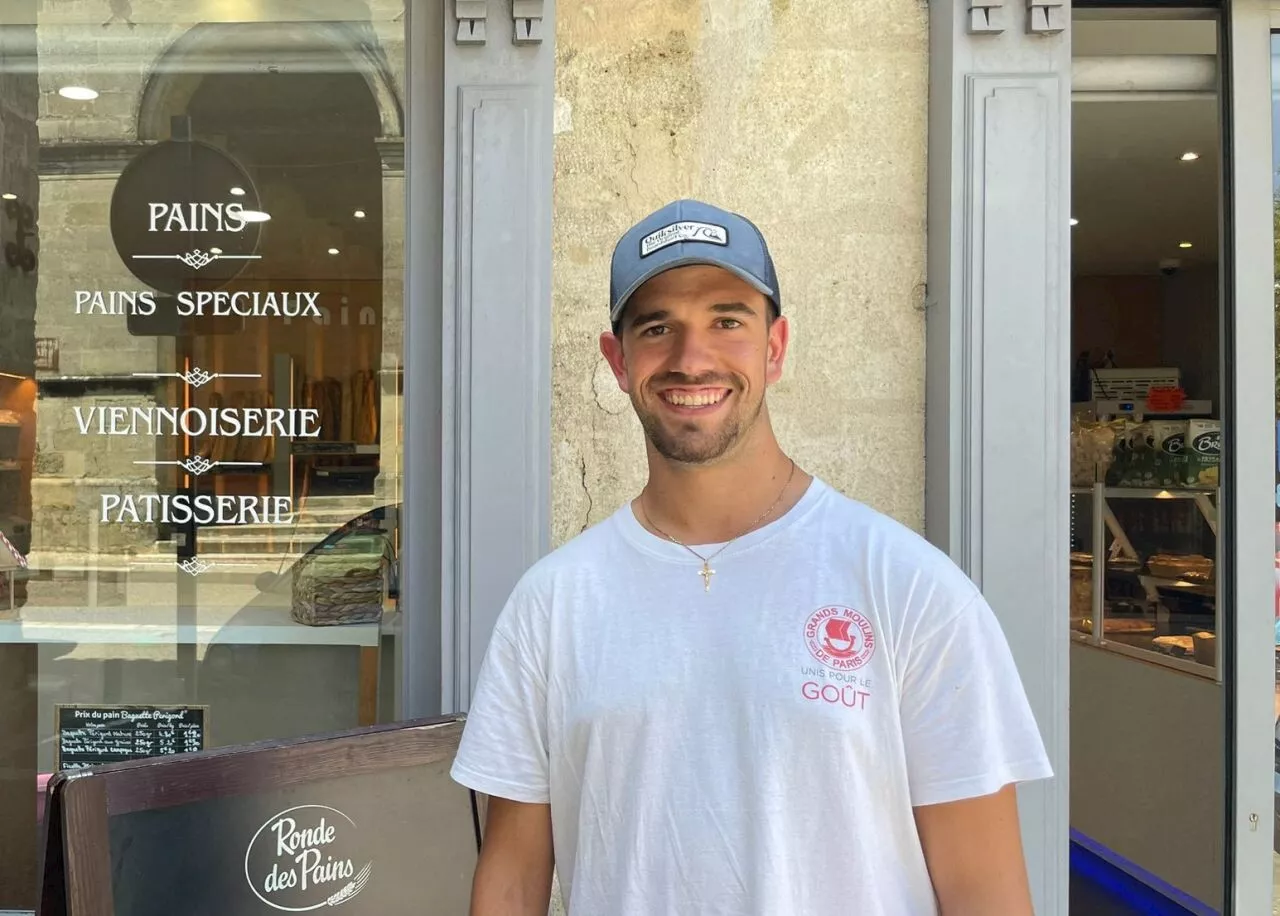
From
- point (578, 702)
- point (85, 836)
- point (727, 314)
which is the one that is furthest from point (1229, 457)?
point (85, 836)

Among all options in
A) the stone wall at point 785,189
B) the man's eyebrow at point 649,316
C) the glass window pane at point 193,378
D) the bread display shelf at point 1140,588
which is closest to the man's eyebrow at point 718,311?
the man's eyebrow at point 649,316

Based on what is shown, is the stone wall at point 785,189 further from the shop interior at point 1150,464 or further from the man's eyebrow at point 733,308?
the man's eyebrow at point 733,308

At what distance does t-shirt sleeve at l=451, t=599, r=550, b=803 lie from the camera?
1.38m

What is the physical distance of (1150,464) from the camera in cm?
438

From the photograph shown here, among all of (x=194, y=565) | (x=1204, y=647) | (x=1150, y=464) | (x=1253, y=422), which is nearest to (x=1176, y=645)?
(x=1204, y=647)

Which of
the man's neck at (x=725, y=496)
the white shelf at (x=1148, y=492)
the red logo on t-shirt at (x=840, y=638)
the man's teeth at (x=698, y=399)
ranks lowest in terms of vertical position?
the red logo on t-shirt at (x=840, y=638)

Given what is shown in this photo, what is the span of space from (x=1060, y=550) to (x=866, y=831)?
1.51 metres

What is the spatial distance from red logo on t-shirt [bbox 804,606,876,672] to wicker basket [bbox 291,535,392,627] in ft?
6.47

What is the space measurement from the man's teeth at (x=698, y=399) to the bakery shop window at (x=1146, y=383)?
2.22 metres

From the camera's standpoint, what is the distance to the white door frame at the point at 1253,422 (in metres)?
2.69

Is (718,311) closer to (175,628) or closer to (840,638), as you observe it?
(840,638)

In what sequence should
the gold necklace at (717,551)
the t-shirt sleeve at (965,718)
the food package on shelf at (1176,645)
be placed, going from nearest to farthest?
the t-shirt sleeve at (965,718) → the gold necklace at (717,551) → the food package on shelf at (1176,645)

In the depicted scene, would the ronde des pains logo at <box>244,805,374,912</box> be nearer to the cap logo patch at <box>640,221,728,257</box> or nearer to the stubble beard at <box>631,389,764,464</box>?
the stubble beard at <box>631,389,764,464</box>

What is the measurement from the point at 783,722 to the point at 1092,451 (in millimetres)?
4091
